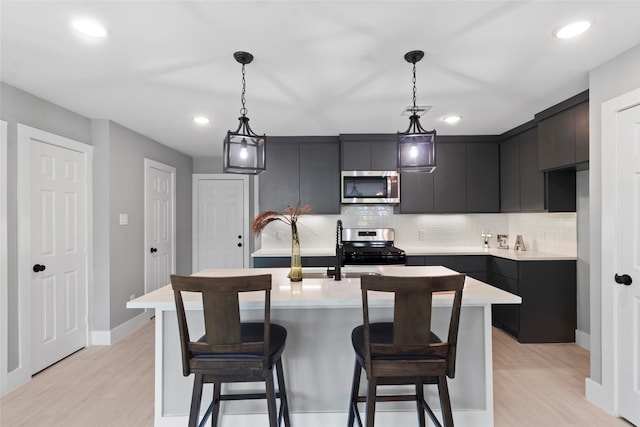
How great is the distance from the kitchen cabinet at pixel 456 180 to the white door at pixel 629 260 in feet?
6.90

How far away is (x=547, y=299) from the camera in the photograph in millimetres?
3408

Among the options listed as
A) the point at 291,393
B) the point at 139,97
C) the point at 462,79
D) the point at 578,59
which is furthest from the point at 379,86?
the point at 291,393

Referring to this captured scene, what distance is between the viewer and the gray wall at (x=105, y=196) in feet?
8.46

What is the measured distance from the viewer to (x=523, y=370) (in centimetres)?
285

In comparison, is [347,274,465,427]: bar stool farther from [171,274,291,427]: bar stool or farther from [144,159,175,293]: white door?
[144,159,175,293]: white door

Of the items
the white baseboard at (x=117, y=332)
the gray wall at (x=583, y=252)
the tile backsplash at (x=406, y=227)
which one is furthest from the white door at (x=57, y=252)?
the gray wall at (x=583, y=252)

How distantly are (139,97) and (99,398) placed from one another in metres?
2.38

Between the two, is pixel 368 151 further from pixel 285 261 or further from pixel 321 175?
pixel 285 261

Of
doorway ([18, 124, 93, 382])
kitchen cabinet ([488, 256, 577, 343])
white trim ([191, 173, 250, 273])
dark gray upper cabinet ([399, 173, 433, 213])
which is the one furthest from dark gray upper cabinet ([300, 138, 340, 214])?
doorway ([18, 124, 93, 382])

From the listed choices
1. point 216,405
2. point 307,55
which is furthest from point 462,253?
point 216,405

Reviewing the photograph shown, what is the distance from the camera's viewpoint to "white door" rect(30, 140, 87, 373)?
281cm

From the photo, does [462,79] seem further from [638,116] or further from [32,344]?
[32,344]

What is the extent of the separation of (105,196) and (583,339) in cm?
505

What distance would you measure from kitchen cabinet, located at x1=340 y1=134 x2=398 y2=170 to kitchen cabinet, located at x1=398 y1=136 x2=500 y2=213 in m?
0.34
